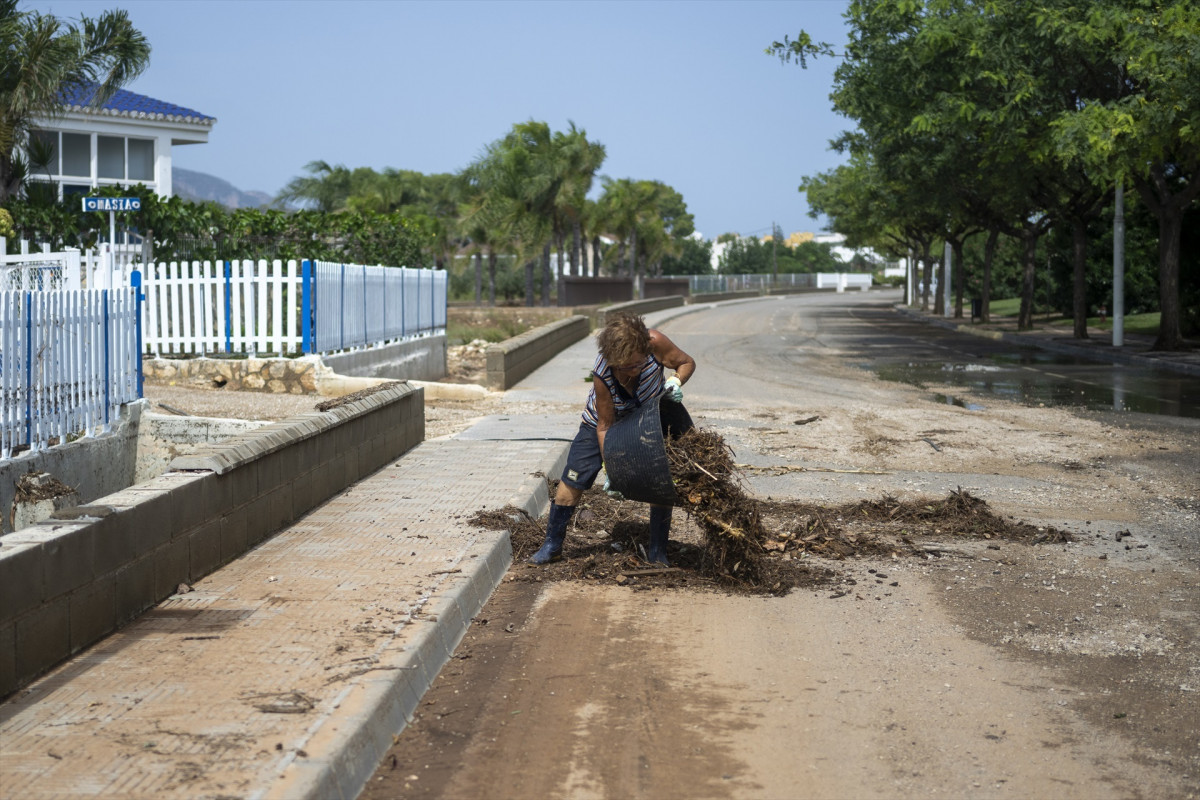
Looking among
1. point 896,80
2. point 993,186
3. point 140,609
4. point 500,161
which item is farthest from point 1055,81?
point 500,161

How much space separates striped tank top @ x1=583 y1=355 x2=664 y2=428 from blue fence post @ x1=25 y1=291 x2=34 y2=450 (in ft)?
12.7

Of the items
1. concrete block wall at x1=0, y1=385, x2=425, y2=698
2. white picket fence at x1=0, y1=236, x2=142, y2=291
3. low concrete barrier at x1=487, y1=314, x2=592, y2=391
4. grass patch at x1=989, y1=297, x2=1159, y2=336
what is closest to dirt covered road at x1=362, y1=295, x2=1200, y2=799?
concrete block wall at x1=0, y1=385, x2=425, y2=698

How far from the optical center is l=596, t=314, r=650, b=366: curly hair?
6.94 metres

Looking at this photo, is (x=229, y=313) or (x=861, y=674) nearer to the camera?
(x=861, y=674)

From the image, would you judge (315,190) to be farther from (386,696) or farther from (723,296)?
(386,696)

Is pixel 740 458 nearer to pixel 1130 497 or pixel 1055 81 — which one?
pixel 1130 497

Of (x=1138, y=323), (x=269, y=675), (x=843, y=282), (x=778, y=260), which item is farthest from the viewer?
(x=778, y=260)

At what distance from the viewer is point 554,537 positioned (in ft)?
25.7

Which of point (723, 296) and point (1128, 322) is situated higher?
point (723, 296)

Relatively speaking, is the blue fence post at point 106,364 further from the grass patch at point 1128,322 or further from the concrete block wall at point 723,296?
the concrete block wall at point 723,296

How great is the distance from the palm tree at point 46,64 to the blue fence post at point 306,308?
30.7 feet

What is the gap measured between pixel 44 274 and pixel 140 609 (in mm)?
7467

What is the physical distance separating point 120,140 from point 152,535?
1216 inches

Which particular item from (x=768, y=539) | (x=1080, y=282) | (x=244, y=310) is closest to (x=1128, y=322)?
(x=1080, y=282)
